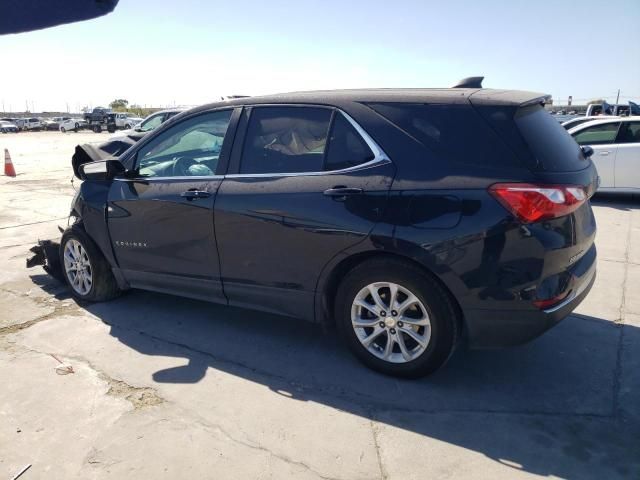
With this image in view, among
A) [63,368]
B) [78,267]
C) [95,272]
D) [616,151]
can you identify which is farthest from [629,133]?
[63,368]

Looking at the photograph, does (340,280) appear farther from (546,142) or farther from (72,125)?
(72,125)

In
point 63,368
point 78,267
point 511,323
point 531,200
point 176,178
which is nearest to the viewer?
point 531,200

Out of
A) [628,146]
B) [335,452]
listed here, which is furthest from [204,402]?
[628,146]

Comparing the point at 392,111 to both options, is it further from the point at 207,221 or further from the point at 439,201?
the point at 207,221

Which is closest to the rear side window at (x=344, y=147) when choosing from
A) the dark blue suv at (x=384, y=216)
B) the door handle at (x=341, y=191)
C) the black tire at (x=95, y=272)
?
the dark blue suv at (x=384, y=216)

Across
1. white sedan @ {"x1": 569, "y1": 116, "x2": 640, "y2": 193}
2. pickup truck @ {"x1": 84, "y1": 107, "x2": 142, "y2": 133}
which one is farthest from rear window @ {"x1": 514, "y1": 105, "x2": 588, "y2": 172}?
pickup truck @ {"x1": 84, "y1": 107, "x2": 142, "y2": 133}

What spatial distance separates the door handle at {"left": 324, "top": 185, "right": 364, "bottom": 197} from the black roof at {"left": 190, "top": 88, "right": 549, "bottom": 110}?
63 centimetres

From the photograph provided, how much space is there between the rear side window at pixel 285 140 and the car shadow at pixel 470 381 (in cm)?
137

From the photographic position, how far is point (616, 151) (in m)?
9.64

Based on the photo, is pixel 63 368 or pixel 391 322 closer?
pixel 391 322

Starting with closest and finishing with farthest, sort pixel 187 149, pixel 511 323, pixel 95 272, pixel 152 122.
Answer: pixel 511 323 < pixel 187 149 < pixel 95 272 < pixel 152 122

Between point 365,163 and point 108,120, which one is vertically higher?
point 108,120

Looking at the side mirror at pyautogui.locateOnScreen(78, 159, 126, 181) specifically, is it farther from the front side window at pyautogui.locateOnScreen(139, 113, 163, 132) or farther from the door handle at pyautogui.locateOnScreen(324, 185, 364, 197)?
the front side window at pyautogui.locateOnScreen(139, 113, 163, 132)

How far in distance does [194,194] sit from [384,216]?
5.12 feet
